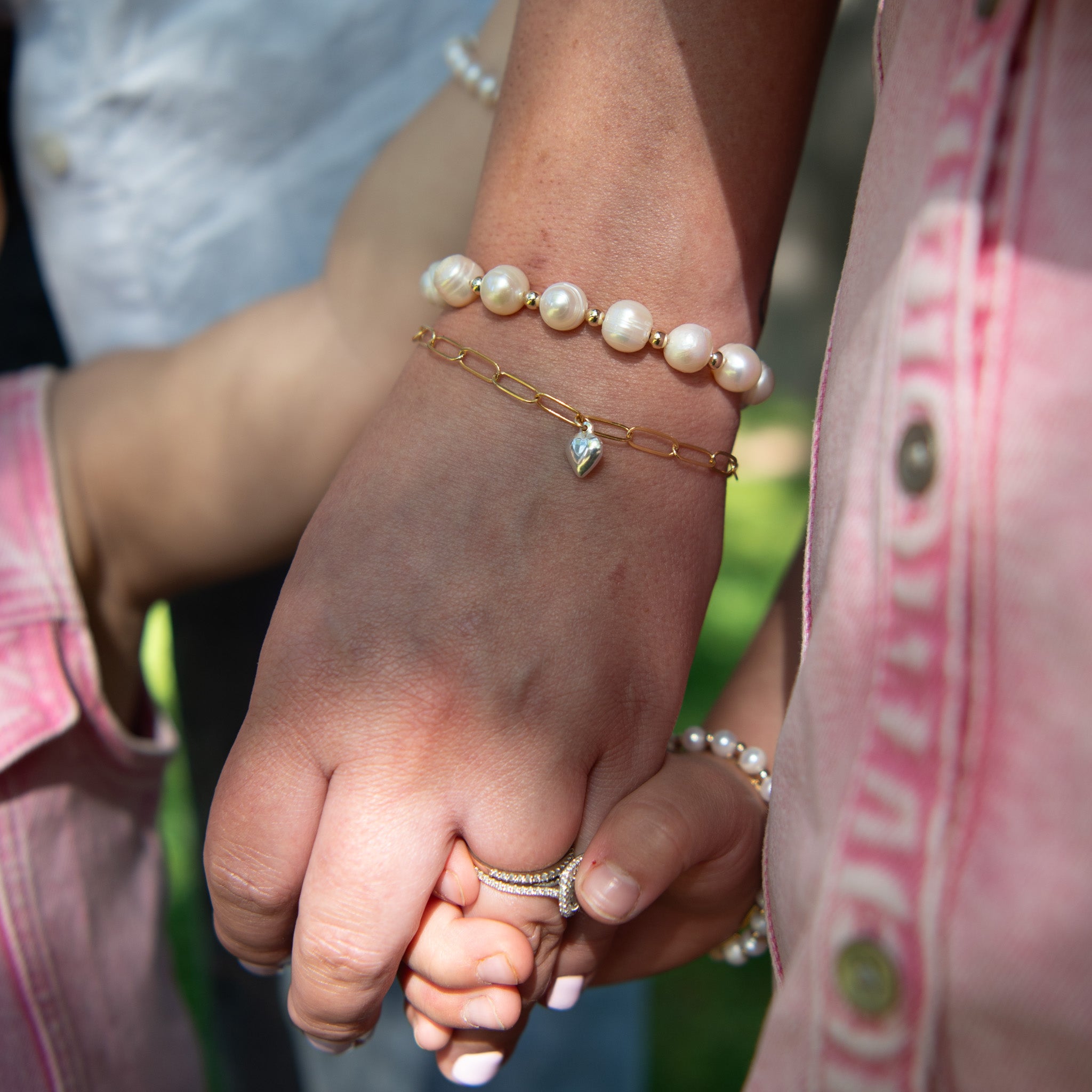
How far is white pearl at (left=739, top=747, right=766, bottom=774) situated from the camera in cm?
85

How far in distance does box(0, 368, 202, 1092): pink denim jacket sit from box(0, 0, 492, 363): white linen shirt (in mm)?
283

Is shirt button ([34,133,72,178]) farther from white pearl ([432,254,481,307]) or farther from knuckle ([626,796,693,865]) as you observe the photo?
knuckle ([626,796,693,865])

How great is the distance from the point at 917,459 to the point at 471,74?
798 millimetres

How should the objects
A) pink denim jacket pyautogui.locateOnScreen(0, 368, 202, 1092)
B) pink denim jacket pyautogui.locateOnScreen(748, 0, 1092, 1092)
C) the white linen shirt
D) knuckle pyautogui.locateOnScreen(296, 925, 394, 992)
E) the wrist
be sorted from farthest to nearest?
the white linen shirt, pink denim jacket pyautogui.locateOnScreen(0, 368, 202, 1092), the wrist, knuckle pyautogui.locateOnScreen(296, 925, 394, 992), pink denim jacket pyautogui.locateOnScreen(748, 0, 1092, 1092)

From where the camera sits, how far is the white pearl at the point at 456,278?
76cm

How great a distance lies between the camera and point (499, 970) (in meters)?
0.66

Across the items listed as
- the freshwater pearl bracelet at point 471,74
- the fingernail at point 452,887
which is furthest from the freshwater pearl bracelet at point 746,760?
the freshwater pearl bracelet at point 471,74

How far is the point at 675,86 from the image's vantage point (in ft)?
2.39

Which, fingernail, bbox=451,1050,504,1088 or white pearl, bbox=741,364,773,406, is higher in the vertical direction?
white pearl, bbox=741,364,773,406

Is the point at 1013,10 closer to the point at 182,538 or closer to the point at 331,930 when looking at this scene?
the point at 331,930

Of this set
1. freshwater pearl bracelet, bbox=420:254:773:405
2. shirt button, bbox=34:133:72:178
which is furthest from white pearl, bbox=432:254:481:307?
shirt button, bbox=34:133:72:178

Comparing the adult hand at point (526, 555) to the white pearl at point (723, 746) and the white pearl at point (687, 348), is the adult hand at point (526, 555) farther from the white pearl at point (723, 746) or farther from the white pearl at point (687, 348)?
the white pearl at point (723, 746)

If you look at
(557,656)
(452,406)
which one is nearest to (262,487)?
(452,406)

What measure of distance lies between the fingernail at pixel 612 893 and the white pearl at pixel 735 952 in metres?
0.30
